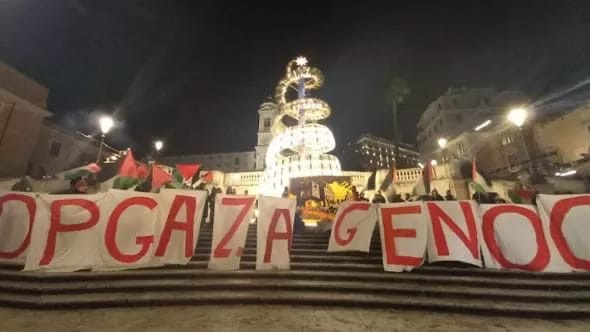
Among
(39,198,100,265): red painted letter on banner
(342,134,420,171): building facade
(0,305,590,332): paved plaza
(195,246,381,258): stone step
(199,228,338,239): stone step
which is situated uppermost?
(342,134,420,171): building facade

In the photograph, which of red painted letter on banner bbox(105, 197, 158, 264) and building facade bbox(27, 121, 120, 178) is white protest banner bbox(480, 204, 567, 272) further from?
building facade bbox(27, 121, 120, 178)

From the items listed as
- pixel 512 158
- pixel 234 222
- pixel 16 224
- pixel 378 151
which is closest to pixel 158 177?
pixel 16 224

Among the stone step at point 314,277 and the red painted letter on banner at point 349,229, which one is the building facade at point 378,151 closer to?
the red painted letter on banner at point 349,229

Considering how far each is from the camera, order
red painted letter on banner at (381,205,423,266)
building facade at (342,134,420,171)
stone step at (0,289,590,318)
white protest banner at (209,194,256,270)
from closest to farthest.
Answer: stone step at (0,289,590,318) → red painted letter on banner at (381,205,423,266) → white protest banner at (209,194,256,270) → building facade at (342,134,420,171)

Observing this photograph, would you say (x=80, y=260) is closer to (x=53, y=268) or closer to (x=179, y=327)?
(x=53, y=268)

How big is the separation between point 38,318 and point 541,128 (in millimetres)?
34533

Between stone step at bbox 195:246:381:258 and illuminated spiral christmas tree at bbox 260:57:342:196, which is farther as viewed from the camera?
illuminated spiral christmas tree at bbox 260:57:342:196

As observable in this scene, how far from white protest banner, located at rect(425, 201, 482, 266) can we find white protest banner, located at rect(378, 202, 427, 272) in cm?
26

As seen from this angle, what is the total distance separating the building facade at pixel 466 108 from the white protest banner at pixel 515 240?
37147 mm

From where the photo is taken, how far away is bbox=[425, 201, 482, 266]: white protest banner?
6.20 metres

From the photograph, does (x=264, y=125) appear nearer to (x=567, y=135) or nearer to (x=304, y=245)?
(x=567, y=135)

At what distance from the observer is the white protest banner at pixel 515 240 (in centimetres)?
594

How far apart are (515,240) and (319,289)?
4.61 m

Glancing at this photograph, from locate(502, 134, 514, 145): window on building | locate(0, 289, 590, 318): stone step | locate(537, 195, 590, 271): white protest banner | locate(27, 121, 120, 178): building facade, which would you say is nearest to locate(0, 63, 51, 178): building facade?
locate(27, 121, 120, 178): building facade
